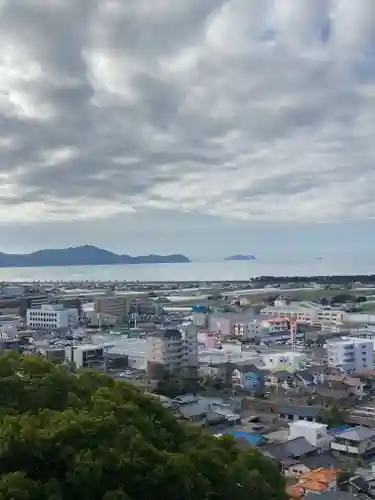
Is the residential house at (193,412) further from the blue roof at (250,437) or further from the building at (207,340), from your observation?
the building at (207,340)

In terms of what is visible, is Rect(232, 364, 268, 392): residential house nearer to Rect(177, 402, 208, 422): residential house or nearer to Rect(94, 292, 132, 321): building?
Rect(177, 402, 208, 422): residential house

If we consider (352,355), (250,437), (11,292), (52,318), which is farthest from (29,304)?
(250,437)

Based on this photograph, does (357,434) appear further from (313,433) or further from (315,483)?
(315,483)

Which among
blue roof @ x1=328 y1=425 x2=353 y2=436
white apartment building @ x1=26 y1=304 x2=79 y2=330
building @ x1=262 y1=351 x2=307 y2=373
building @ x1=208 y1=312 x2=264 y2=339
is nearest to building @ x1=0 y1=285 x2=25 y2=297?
white apartment building @ x1=26 y1=304 x2=79 y2=330

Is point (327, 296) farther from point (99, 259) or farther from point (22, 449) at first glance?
point (99, 259)

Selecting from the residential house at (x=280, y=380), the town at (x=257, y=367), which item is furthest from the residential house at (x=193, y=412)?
the residential house at (x=280, y=380)

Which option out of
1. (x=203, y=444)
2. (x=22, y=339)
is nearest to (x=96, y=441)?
(x=203, y=444)
